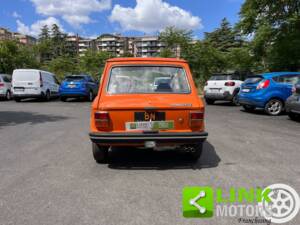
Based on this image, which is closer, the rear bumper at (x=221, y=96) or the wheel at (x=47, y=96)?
the rear bumper at (x=221, y=96)

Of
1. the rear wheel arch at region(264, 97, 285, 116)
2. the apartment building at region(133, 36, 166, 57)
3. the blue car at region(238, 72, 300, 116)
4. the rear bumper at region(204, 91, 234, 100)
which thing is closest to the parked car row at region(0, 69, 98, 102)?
the rear bumper at region(204, 91, 234, 100)

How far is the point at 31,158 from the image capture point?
5195mm

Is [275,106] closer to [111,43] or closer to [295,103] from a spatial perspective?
[295,103]

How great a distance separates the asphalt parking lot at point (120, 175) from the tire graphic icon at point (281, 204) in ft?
0.61

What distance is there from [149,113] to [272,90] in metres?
7.79

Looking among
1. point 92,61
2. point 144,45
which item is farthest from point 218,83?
point 144,45

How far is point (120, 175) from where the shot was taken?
170 inches

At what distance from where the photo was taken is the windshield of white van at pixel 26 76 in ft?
53.8

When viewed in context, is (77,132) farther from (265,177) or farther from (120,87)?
(265,177)

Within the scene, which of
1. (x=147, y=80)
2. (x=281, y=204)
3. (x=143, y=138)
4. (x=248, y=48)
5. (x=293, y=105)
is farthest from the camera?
(x=248, y=48)

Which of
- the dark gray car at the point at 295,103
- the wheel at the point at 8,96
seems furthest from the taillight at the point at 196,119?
the wheel at the point at 8,96

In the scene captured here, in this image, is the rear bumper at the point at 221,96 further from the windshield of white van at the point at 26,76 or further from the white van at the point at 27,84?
the windshield of white van at the point at 26,76

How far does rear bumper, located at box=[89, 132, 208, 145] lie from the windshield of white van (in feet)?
45.5

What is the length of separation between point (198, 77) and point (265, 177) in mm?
22971
